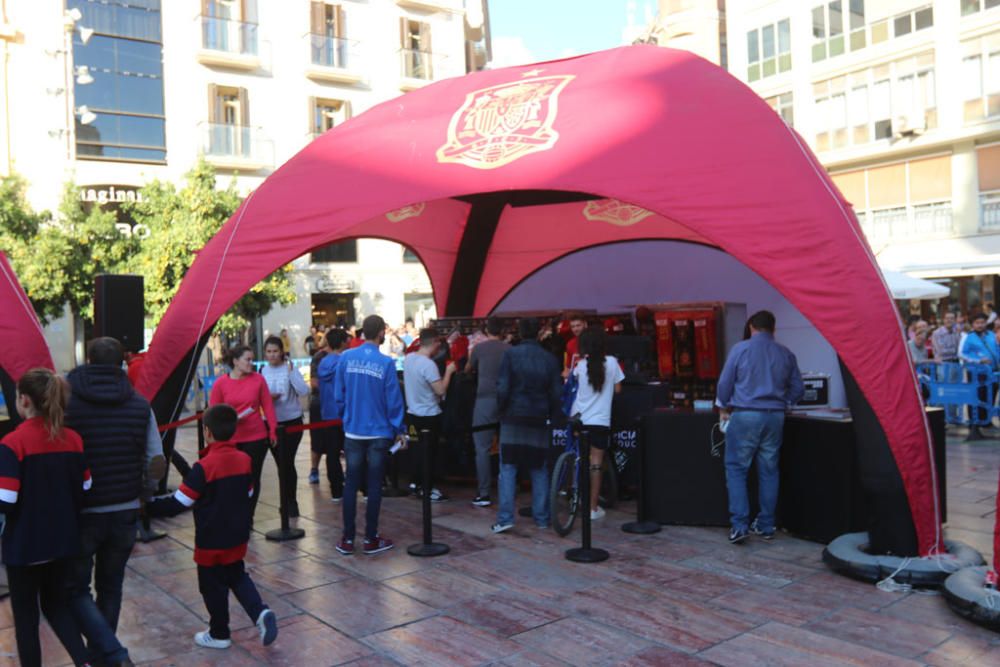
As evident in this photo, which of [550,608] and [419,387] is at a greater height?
[419,387]

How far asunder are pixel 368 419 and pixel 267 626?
2.08 meters

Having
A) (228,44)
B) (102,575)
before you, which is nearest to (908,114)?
(228,44)

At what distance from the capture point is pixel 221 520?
14.9ft

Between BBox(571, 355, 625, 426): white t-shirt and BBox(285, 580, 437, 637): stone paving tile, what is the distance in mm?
2315

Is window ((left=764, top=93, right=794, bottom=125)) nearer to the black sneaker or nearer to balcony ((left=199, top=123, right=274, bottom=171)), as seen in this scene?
balcony ((left=199, top=123, right=274, bottom=171))

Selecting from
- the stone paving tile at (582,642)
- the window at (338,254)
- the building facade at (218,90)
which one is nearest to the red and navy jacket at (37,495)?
the stone paving tile at (582,642)

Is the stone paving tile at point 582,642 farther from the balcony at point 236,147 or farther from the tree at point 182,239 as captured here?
the balcony at point 236,147

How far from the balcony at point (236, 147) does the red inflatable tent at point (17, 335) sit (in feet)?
67.4

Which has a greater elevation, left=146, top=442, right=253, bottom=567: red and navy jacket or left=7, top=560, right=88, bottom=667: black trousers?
left=146, top=442, right=253, bottom=567: red and navy jacket

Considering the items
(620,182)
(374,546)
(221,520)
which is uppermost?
(620,182)

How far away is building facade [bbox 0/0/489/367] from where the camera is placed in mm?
24375

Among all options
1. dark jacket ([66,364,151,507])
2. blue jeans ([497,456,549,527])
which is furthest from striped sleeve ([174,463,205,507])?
blue jeans ([497,456,549,527])

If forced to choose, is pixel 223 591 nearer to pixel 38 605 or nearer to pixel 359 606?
pixel 38 605

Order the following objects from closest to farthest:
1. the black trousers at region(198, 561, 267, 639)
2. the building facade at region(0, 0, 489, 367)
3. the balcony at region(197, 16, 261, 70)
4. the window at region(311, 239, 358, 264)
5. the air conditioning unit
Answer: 1. the black trousers at region(198, 561, 267, 639)
2. the building facade at region(0, 0, 489, 367)
3. the air conditioning unit
4. the balcony at region(197, 16, 261, 70)
5. the window at region(311, 239, 358, 264)
